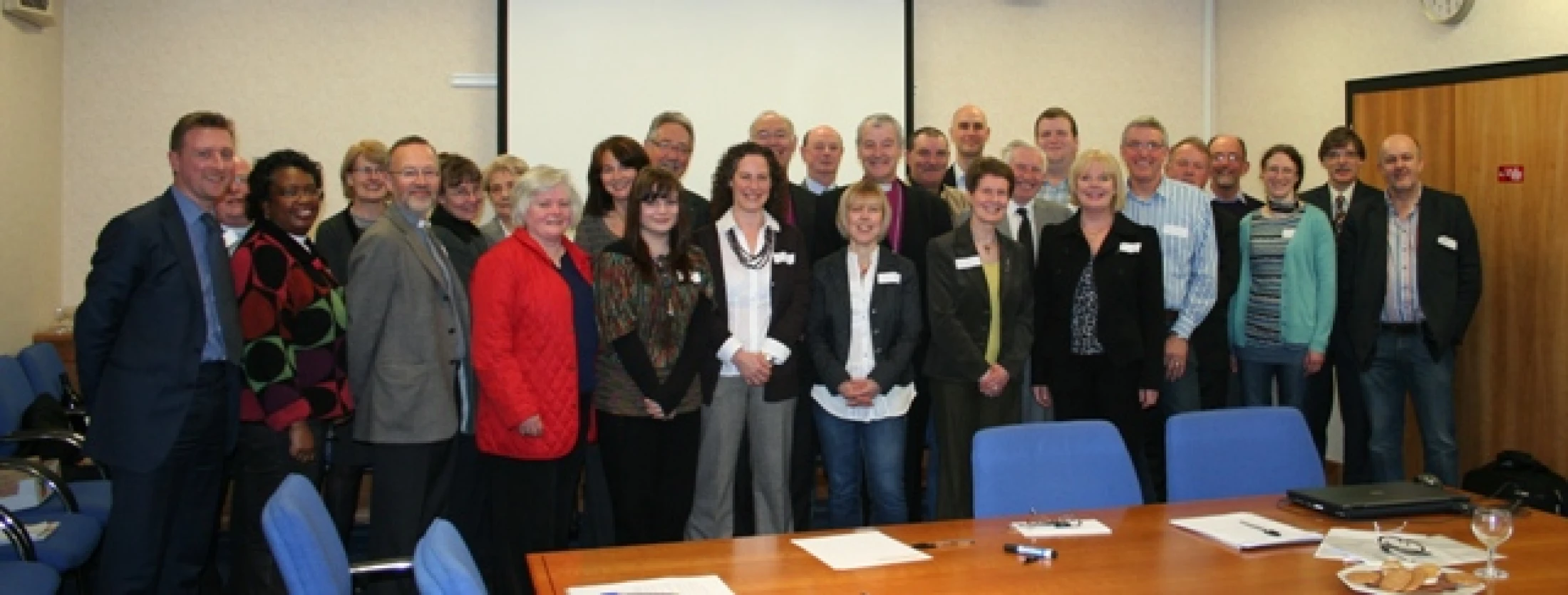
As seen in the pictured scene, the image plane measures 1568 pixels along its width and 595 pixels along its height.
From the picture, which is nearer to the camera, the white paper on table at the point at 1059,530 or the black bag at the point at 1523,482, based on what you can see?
the white paper on table at the point at 1059,530

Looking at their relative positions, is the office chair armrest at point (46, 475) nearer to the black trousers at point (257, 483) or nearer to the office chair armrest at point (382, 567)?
the black trousers at point (257, 483)

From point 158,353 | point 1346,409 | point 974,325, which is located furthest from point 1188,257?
point 158,353

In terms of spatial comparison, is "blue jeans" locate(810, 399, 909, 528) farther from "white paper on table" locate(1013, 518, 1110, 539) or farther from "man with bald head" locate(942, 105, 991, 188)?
"white paper on table" locate(1013, 518, 1110, 539)

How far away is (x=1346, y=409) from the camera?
229 inches

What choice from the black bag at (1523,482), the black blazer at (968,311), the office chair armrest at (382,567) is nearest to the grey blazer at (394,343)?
the office chair armrest at (382,567)

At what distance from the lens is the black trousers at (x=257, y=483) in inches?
152

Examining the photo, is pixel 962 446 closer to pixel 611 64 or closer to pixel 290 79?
pixel 611 64

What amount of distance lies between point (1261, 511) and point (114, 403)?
309 centimetres

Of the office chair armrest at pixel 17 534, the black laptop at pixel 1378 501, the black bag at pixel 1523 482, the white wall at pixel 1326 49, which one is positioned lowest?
the black bag at pixel 1523 482

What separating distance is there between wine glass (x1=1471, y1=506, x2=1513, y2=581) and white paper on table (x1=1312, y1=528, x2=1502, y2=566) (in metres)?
0.07

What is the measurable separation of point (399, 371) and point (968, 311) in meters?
2.03

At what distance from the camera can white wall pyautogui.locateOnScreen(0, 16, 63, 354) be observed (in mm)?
5867

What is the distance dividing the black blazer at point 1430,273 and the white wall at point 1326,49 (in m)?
1.08

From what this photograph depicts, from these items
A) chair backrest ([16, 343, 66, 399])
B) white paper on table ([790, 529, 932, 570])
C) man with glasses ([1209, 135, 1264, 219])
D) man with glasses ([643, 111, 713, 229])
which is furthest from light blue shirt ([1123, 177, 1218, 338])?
chair backrest ([16, 343, 66, 399])
